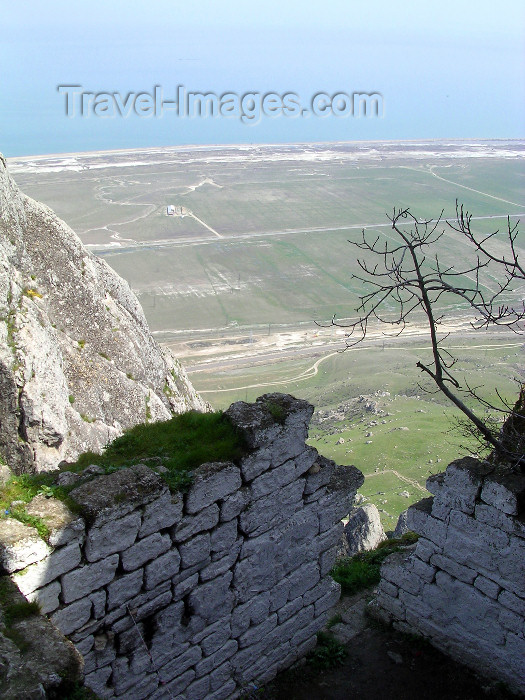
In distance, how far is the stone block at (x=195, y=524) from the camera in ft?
22.0

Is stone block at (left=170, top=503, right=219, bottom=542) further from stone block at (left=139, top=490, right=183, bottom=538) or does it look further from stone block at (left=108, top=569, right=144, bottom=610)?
stone block at (left=108, top=569, right=144, bottom=610)

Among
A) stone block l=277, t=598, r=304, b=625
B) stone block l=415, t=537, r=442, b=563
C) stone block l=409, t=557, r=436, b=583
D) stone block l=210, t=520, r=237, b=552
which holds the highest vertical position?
stone block l=210, t=520, r=237, b=552

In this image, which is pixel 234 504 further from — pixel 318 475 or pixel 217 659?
pixel 217 659

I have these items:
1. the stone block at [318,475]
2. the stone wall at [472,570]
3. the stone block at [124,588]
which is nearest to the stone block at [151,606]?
the stone block at [124,588]

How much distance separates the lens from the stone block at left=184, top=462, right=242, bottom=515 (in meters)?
6.75

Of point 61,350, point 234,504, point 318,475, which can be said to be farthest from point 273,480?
point 61,350

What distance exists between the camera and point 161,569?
670cm

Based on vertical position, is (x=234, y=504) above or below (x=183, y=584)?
above

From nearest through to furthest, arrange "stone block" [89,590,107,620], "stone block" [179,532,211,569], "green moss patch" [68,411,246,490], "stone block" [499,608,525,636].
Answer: "stone block" [89,590,107,620] < "stone block" [179,532,211,569] < "green moss patch" [68,411,246,490] < "stone block" [499,608,525,636]

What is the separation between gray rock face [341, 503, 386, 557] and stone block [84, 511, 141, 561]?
763cm

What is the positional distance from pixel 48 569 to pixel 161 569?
1338 mm

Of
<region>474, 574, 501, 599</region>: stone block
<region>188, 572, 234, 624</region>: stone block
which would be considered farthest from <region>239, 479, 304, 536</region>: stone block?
<region>474, 574, 501, 599</region>: stone block

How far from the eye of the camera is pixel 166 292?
72.3 metres

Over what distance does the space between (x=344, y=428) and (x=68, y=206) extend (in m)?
86.1
